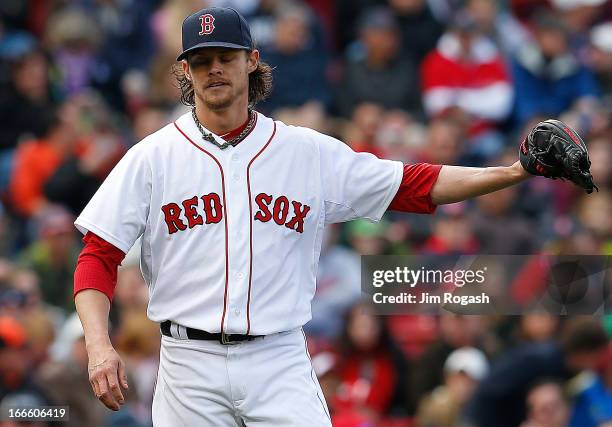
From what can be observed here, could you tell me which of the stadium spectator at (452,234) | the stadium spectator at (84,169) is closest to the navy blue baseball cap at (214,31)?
the stadium spectator at (452,234)

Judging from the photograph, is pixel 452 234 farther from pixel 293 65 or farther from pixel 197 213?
pixel 197 213

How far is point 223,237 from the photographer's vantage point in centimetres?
456

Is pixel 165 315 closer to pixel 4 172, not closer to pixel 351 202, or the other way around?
pixel 351 202

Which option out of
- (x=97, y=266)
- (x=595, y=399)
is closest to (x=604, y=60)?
(x=595, y=399)

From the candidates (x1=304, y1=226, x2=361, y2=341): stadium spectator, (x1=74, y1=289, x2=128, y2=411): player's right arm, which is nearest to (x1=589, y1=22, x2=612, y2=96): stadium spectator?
(x1=304, y1=226, x2=361, y2=341): stadium spectator

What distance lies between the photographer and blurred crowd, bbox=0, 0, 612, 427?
24.2ft

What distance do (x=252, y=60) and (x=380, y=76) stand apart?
20.6 feet

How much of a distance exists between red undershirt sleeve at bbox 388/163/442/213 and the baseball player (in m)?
0.09

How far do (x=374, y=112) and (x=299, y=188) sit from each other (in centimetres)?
571

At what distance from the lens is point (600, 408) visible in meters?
7.41

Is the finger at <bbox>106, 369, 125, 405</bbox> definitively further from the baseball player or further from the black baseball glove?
the black baseball glove

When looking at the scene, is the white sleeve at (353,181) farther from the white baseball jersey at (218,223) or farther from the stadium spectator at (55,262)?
the stadium spectator at (55,262)

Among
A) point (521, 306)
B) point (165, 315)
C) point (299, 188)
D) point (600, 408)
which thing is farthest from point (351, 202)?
point (600, 408)

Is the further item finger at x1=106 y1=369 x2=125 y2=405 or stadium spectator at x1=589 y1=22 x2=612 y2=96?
stadium spectator at x1=589 y1=22 x2=612 y2=96
